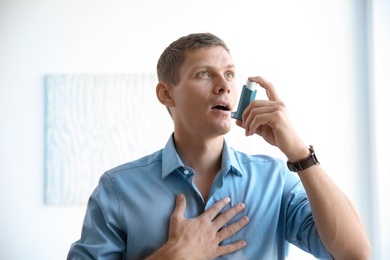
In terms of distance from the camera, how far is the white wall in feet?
9.64

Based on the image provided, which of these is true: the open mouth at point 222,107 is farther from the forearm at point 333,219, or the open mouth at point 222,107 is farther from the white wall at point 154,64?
the white wall at point 154,64

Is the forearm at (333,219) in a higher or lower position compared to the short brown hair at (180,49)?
lower

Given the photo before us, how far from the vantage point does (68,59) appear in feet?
10.1

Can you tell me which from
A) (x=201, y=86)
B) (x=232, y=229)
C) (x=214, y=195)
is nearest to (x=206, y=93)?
(x=201, y=86)

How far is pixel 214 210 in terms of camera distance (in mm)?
1283

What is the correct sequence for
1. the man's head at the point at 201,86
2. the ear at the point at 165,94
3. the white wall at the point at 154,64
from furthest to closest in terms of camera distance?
the white wall at the point at 154,64
the ear at the point at 165,94
the man's head at the point at 201,86

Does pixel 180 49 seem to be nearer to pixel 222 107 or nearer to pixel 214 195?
pixel 222 107

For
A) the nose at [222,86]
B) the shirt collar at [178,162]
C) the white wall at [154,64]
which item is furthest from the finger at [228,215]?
the white wall at [154,64]

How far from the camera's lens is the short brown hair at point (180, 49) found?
1464mm

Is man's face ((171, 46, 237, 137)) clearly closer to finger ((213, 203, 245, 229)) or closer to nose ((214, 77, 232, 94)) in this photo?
nose ((214, 77, 232, 94))

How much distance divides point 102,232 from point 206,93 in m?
0.51

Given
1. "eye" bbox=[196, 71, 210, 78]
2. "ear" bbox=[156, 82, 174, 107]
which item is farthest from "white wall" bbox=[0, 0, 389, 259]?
"eye" bbox=[196, 71, 210, 78]

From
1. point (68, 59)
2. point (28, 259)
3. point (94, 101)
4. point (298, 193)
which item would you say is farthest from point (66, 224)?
point (298, 193)

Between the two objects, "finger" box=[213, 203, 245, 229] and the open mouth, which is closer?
"finger" box=[213, 203, 245, 229]
